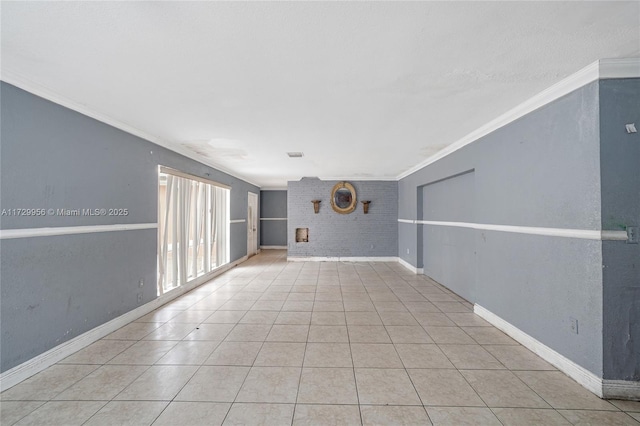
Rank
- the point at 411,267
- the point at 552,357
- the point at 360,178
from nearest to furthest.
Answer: the point at 552,357
the point at 411,267
the point at 360,178

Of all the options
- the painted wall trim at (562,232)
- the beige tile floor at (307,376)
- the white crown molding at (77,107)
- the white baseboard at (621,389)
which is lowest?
the beige tile floor at (307,376)

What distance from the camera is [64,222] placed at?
8.73 ft

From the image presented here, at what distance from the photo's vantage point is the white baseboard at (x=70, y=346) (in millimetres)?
2229

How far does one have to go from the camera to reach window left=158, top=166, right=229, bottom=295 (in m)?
4.37

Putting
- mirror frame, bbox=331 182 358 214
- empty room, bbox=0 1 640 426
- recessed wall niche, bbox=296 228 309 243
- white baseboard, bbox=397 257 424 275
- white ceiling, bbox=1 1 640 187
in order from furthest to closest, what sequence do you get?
recessed wall niche, bbox=296 228 309 243 < mirror frame, bbox=331 182 358 214 < white baseboard, bbox=397 257 424 275 < empty room, bbox=0 1 640 426 < white ceiling, bbox=1 1 640 187

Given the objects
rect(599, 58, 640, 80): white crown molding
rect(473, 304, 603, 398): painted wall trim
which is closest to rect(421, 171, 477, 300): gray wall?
rect(473, 304, 603, 398): painted wall trim

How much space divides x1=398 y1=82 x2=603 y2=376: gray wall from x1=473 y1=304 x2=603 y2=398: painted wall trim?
0.05 meters

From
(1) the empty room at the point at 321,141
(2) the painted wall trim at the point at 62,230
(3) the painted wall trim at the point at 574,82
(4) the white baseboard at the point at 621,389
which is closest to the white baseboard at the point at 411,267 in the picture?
(1) the empty room at the point at 321,141

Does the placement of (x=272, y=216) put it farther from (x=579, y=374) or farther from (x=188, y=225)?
(x=579, y=374)

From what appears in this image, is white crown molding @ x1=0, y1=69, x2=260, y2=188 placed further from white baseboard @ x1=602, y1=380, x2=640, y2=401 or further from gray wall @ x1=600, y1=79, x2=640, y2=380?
white baseboard @ x1=602, y1=380, x2=640, y2=401

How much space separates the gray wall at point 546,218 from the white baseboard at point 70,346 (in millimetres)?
4659

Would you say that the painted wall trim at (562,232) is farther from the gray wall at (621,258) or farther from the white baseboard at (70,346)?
the white baseboard at (70,346)

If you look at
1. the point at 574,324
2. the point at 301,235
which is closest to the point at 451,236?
the point at 574,324

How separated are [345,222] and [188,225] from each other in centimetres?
469
